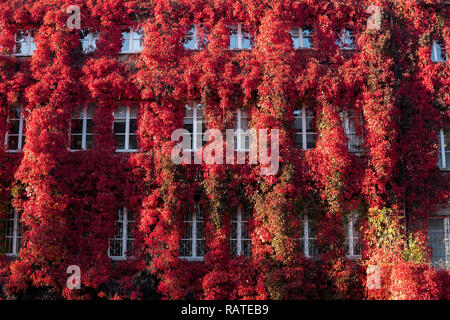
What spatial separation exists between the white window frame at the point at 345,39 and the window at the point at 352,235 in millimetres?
6663

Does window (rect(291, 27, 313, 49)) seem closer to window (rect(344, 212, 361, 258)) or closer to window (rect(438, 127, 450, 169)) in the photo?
window (rect(438, 127, 450, 169))

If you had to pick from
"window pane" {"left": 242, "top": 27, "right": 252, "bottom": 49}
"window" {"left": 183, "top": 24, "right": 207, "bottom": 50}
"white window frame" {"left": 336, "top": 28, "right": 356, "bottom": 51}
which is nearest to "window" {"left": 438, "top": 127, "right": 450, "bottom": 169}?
"white window frame" {"left": 336, "top": 28, "right": 356, "bottom": 51}

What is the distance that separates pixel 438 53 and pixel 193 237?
12.3 meters

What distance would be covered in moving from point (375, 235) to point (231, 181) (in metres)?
5.57

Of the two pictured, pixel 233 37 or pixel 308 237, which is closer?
pixel 308 237

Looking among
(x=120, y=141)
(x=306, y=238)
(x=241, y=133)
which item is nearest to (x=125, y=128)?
(x=120, y=141)

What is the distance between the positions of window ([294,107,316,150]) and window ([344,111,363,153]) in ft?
4.31

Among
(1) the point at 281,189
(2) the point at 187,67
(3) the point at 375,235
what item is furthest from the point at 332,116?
(2) the point at 187,67

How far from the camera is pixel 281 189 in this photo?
18.1 meters

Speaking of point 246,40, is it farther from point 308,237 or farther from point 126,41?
point 308,237

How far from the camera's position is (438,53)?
66.8 ft

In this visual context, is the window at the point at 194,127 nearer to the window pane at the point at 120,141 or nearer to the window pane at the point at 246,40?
the window pane at the point at 120,141
